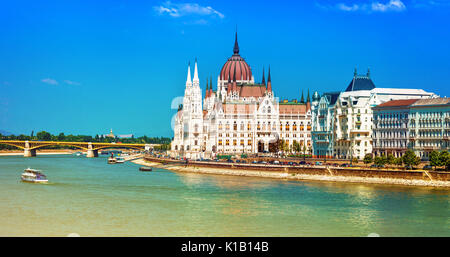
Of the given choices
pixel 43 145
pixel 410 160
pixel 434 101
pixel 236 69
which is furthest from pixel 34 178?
pixel 236 69

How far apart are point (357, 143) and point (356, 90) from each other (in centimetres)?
1299

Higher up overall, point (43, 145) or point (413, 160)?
point (43, 145)

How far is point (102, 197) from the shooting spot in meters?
61.7

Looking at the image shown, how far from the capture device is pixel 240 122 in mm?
142625

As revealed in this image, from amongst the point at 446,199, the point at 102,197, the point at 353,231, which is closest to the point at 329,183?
the point at 446,199

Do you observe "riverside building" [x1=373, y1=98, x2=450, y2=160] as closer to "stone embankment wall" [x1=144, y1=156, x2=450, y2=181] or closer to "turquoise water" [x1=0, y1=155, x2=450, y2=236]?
"stone embankment wall" [x1=144, y1=156, x2=450, y2=181]

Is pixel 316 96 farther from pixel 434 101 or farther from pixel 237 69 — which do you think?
pixel 237 69

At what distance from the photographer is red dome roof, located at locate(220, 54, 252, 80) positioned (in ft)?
540

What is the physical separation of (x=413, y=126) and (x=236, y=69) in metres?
79.4

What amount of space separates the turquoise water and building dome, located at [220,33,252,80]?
89196 mm

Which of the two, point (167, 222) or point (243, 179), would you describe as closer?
point (167, 222)

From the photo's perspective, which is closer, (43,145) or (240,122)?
(240,122)

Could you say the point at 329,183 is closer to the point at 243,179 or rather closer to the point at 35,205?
the point at 243,179

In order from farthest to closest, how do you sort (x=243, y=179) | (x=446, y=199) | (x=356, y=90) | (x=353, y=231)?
(x=356, y=90) < (x=243, y=179) < (x=446, y=199) < (x=353, y=231)
